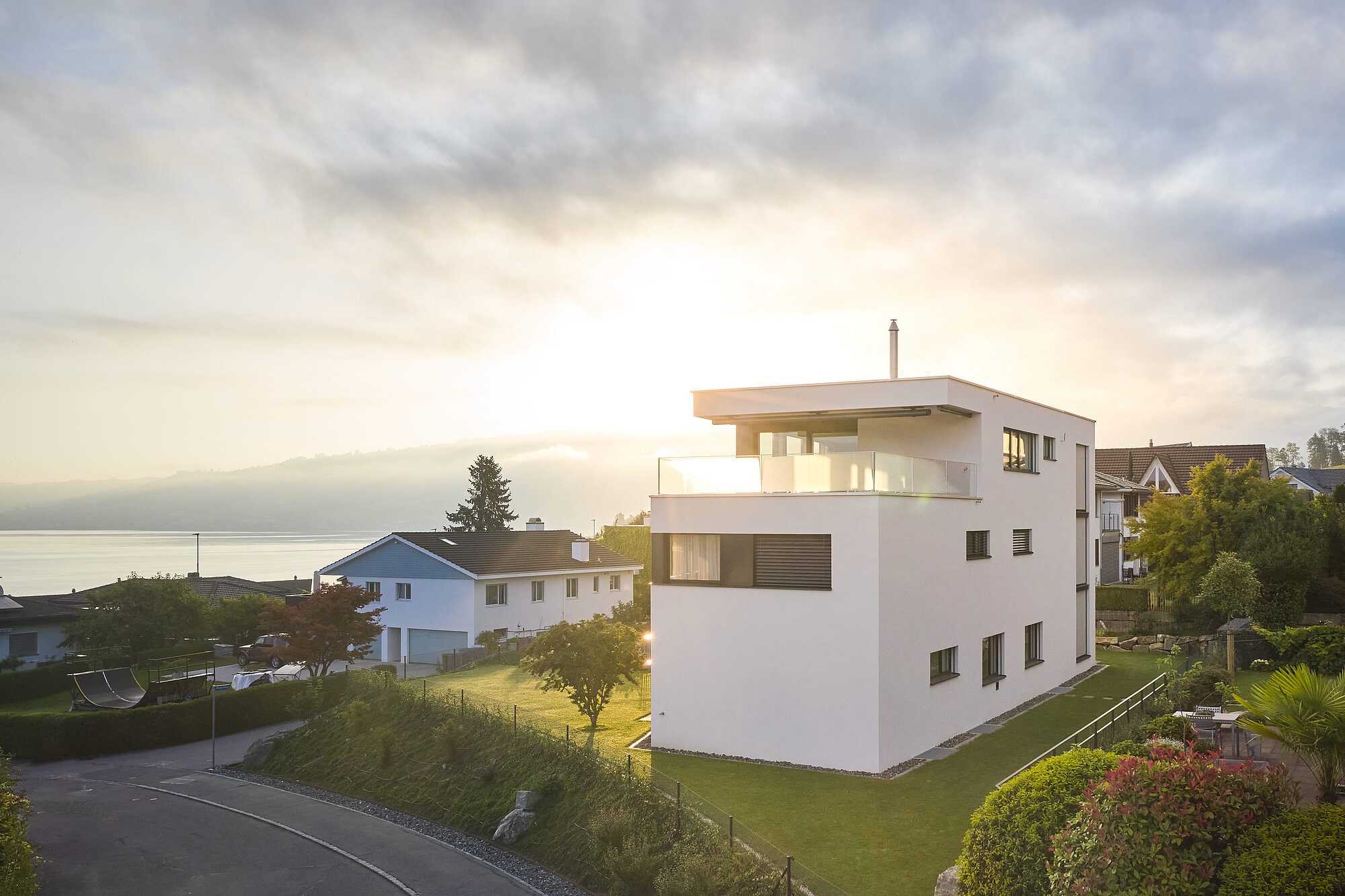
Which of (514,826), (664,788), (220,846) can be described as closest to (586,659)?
(514,826)

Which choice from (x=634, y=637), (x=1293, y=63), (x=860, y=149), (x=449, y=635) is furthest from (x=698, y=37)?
(x=449, y=635)

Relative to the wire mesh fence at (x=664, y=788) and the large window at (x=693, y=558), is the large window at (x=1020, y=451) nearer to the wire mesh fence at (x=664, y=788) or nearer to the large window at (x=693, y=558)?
the large window at (x=693, y=558)

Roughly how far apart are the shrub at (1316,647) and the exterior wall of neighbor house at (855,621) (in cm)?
645

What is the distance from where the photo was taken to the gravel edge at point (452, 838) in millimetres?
14422

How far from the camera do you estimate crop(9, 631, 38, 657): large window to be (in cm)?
3991

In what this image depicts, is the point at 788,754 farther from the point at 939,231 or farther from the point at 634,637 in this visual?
the point at 939,231

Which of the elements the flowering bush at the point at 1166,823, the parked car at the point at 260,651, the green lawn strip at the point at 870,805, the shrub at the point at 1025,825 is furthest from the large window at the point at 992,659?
the parked car at the point at 260,651

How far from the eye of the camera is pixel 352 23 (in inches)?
644

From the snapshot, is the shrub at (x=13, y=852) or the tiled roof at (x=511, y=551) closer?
the shrub at (x=13, y=852)

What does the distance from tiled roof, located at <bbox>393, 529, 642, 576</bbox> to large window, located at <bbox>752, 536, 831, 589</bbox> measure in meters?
22.4

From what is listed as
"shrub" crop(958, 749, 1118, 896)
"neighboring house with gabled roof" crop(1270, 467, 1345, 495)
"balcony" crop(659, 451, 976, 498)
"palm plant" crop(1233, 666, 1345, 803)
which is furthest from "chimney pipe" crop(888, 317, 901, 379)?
"neighboring house with gabled roof" crop(1270, 467, 1345, 495)

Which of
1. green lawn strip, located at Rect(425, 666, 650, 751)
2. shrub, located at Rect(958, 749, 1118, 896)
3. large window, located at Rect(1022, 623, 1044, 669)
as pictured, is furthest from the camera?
large window, located at Rect(1022, 623, 1044, 669)

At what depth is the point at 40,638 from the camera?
4075cm

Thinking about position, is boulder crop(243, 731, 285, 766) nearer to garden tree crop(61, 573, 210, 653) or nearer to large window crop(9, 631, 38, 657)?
garden tree crop(61, 573, 210, 653)
